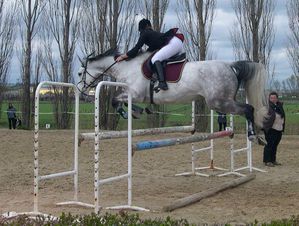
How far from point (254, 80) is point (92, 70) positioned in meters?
2.11

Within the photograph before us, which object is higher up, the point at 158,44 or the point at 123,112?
the point at 158,44

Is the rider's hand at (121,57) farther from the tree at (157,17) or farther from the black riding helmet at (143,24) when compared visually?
the tree at (157,17)

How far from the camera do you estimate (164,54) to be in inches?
249

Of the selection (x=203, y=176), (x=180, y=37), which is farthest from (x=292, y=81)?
(x=180, y=37)

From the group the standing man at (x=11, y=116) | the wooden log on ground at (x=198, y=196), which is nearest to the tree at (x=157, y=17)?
the standing man at (x=11, y=116)

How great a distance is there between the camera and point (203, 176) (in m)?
9.48

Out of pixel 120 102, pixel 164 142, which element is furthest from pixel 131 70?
pixel 164 142

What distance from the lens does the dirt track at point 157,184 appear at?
6.20 metres

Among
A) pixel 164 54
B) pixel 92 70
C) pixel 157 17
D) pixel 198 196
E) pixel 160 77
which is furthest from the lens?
pixel 157 17

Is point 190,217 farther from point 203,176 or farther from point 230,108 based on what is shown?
point 203,176

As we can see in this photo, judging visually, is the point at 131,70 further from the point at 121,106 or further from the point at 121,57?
the point at 121,106

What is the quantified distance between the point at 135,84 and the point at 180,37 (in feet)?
2.68

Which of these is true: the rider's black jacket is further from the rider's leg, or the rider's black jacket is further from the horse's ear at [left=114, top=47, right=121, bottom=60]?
the horse's ear at [left=114, top=47, right=121, bottom=60]

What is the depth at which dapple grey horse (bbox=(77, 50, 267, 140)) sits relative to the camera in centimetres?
631
